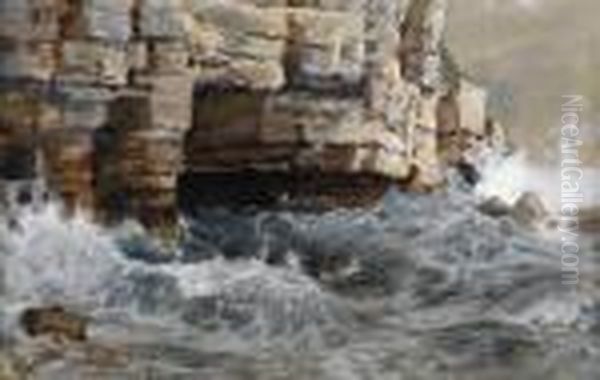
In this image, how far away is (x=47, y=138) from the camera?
1880 centimetres

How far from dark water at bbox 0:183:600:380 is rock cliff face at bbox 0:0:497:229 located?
51cm

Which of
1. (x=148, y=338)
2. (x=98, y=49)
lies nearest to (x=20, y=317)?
(x=148, y=338)

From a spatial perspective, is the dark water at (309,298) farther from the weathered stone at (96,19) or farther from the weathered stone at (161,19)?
the weathered stone at (161,19)

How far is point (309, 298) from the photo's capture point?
1609 centimetres

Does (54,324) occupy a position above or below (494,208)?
above

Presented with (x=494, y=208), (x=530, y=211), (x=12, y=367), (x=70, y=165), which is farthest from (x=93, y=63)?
(x=530, y=211)

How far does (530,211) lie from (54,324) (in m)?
11.9

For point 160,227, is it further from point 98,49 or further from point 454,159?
point 454,159

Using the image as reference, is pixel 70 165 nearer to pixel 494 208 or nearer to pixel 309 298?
pixel 309 298

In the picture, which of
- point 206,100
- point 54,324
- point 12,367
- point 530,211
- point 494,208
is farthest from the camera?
point 494,208

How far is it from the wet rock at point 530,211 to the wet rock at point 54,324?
10.4 meters

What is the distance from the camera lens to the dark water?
13344 mm

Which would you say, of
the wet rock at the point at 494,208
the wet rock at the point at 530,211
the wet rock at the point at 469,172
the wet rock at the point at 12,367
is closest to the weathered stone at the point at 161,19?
the wet rock at the point at 530,211

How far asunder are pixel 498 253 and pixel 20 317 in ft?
23.7
